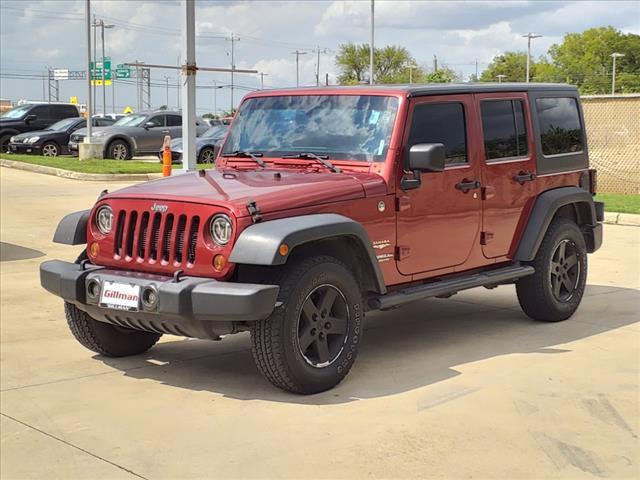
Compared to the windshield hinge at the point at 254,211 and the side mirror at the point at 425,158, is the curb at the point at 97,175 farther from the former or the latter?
the windshield hinge at the point at 254,211

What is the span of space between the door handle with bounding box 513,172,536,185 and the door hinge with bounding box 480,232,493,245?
519 millimetres

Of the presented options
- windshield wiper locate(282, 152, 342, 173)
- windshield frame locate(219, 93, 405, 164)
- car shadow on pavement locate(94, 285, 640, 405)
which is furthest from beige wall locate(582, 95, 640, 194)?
windshield wiper locate(282, 152, 342, 173)

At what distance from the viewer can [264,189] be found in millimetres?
5699

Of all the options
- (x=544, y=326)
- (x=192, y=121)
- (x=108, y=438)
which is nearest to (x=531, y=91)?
(x=544, y=326)

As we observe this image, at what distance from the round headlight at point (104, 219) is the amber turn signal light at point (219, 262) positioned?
0.98 m

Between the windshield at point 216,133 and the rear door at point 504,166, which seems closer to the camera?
the rear door at point 504,166

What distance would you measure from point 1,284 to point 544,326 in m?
5.03

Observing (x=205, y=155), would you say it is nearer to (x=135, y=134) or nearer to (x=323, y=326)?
(x=135, y=134)

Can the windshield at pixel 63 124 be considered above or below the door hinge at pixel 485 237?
above

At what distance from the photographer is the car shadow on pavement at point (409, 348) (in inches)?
228

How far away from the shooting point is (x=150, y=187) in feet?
19.7

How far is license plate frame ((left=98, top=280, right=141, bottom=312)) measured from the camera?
5430mm

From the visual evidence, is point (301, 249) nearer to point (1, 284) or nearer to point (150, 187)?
point (150, 187)

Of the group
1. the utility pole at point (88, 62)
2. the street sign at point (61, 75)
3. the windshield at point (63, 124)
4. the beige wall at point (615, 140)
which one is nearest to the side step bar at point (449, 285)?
the beige wall at point (615, 140)
